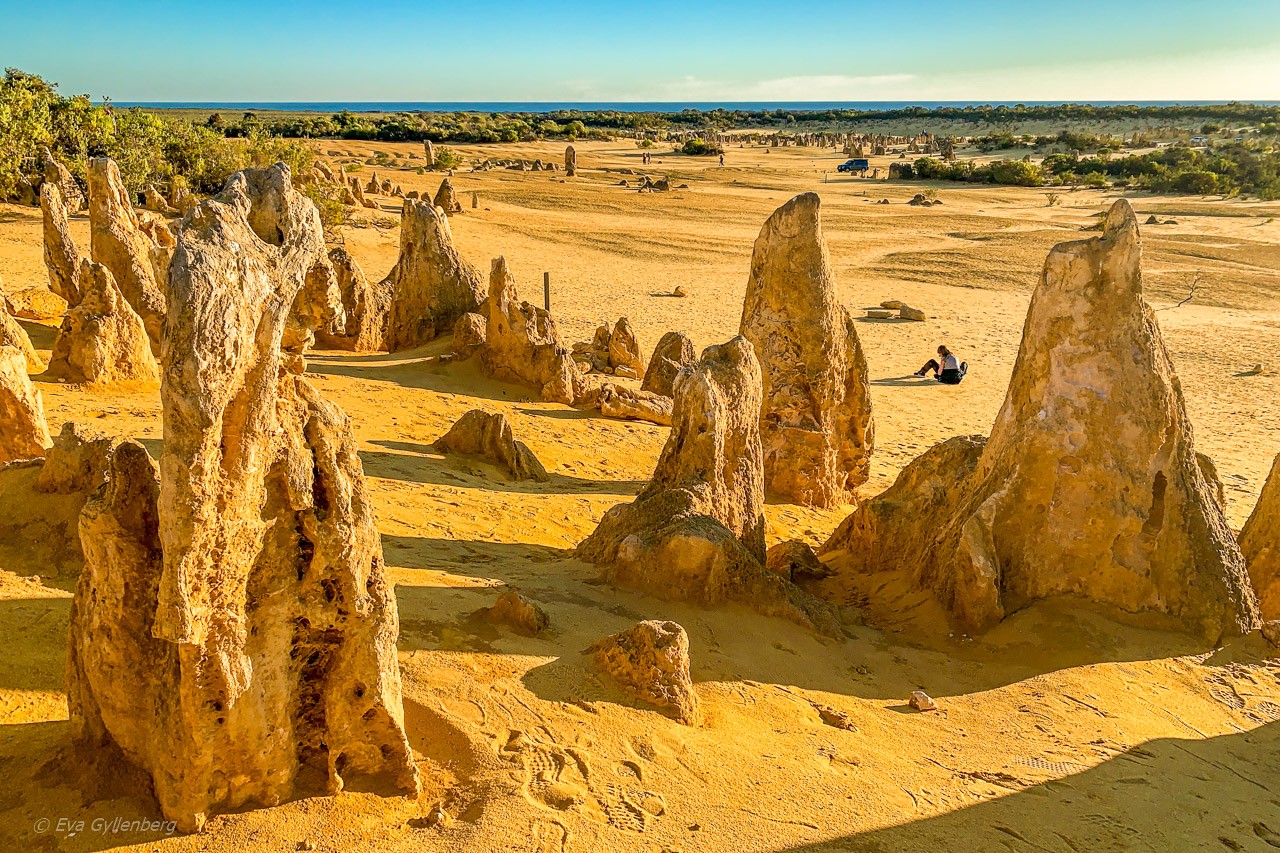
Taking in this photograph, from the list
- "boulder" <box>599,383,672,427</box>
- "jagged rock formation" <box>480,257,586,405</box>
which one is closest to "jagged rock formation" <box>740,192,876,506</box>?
"boulder" <box>599,383,672,427</box>

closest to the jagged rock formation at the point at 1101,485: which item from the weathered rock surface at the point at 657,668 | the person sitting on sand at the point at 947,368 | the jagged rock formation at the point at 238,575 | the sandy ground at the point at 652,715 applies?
the sandy ground at the point at 652,715

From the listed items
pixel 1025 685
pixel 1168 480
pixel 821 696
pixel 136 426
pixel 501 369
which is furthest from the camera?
pixel 501 369

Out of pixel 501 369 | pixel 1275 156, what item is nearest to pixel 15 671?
pixel 501 369

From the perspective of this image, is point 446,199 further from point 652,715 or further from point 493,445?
point 652,715

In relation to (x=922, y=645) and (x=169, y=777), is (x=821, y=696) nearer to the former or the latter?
(x=922, y=645)

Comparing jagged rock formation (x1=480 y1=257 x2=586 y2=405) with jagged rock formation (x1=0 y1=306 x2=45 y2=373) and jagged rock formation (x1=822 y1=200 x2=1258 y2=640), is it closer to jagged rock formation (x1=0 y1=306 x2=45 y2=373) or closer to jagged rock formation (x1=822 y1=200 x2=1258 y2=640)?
jagged rock formation (x1=0 y1=306 x2=45 y2=373)

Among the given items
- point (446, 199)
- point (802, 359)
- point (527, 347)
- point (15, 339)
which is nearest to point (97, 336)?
point (15, 339)

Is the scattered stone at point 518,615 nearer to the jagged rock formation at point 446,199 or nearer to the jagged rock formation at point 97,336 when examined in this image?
the jagged rock formation at point 97,336
